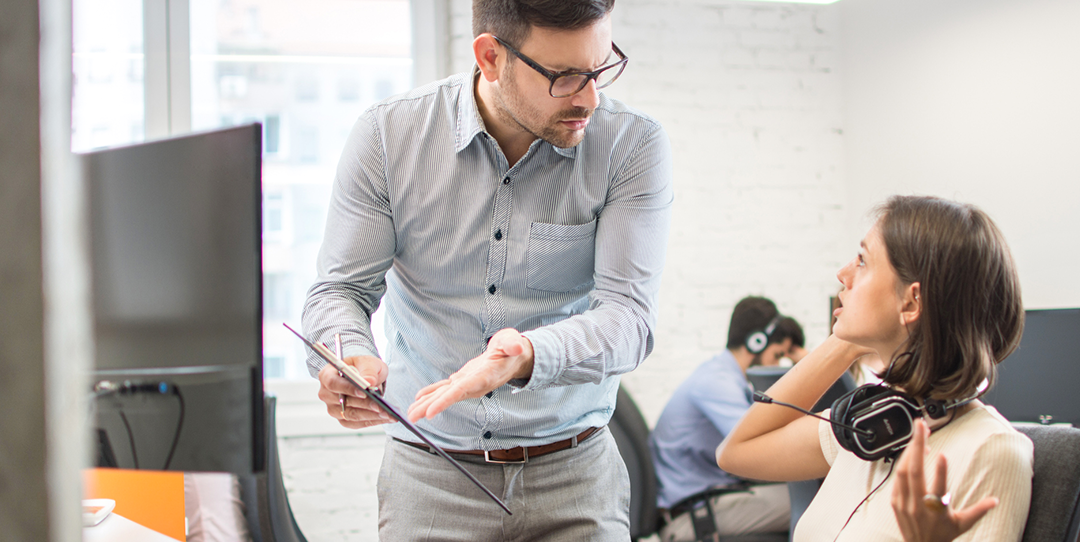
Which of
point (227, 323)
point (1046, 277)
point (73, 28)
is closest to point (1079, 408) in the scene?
point (1046, 277)

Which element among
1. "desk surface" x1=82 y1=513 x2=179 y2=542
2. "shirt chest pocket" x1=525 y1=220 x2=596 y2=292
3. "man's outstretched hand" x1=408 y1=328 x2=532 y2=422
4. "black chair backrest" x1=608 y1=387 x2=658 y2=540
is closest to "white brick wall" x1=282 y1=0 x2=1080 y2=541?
"black chair backrest" x1=608 y1=387 x2=658 y2=540

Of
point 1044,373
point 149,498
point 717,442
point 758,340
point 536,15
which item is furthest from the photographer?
point 758,340

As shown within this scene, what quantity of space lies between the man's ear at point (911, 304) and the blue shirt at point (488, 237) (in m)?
0.40

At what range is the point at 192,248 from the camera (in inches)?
28.7

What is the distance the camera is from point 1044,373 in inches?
97.4

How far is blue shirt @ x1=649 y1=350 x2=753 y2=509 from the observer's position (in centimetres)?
272

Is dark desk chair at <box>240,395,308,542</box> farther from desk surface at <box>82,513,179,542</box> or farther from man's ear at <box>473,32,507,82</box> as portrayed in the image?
man's ear at <box>473,32,507,82</box>

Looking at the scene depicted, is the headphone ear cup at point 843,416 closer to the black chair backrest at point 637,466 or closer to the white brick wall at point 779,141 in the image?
the black chair backrest at point 637,466

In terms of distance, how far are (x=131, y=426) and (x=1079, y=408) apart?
107 inches

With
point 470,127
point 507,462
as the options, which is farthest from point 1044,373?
point 470,127

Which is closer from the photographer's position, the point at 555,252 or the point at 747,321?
the point at 555,252

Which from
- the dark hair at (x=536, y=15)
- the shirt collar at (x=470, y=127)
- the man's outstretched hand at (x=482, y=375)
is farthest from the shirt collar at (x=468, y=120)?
the man's outstretched hand at (x=482, y=375)

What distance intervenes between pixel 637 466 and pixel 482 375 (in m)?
1.72

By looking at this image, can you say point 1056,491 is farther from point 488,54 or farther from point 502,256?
point 488,54
